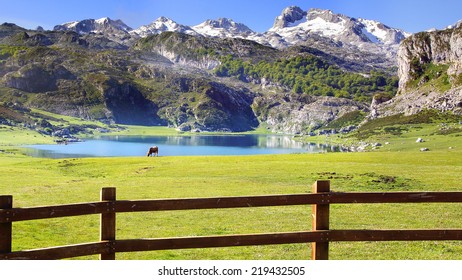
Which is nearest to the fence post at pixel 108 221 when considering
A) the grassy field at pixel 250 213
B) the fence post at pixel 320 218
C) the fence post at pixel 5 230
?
the fence post at pixel 5 230

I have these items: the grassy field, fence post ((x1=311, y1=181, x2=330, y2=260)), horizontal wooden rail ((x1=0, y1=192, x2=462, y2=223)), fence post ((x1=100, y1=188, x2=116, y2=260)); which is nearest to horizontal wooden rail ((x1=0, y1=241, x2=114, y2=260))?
fence post ((x1=100, y1=188, x2=116, y2=260))

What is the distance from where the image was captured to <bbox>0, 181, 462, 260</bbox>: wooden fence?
1196cm

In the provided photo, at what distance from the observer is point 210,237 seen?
13.1 metres

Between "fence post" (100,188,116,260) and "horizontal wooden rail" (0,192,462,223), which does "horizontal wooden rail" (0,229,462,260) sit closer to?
"fence post" (100,188,116,260)

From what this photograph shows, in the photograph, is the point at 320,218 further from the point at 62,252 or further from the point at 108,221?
the point at 62,252

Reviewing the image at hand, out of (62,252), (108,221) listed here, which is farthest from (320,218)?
(62,252)

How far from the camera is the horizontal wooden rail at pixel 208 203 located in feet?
39.0
